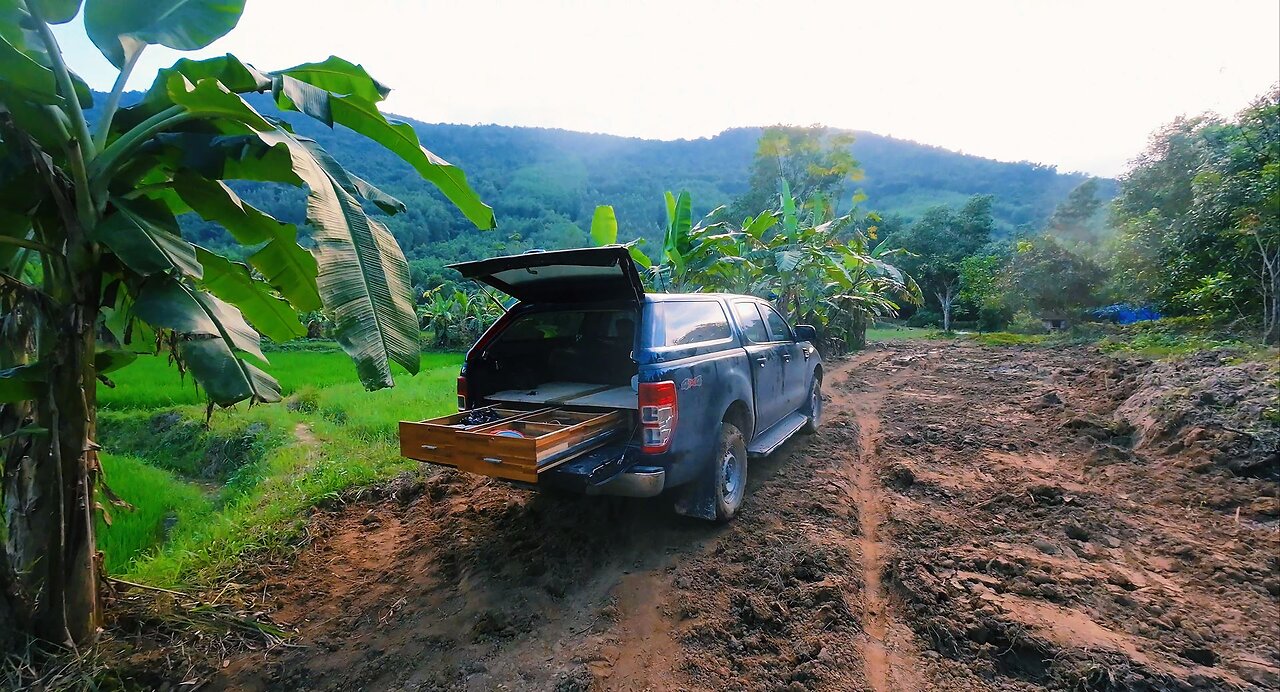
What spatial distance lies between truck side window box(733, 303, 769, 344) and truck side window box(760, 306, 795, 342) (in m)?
0.20

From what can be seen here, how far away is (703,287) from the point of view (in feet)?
35.9

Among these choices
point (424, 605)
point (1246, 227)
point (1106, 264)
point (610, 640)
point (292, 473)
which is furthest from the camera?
point (1106, 264)

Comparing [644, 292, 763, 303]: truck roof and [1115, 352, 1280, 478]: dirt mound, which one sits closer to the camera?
[644, 292, 763, 303]: truck roof

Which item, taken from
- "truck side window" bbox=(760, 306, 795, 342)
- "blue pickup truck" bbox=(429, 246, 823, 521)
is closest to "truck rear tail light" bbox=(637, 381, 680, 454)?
"blue pickup truck" bbox=(429, 246, 823, 521)

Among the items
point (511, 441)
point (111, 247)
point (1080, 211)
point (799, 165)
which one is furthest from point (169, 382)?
point (1080, 211)

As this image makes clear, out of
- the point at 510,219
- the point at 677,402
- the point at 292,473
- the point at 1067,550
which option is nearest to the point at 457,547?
the point at 677,402

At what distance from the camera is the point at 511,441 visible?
2.98m

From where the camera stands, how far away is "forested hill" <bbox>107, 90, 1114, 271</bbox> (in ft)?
187

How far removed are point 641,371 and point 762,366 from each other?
→ 189 centimetres

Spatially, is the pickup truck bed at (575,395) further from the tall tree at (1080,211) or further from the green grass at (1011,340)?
the tall tree at (1080,211)

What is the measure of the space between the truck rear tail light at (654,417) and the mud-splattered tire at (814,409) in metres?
3.42

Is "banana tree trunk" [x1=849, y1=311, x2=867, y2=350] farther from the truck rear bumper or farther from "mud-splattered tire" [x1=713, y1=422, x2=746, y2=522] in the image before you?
the truck rear bumper

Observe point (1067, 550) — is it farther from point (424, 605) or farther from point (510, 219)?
point (510, 219)

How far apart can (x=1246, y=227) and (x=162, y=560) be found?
47.2ft
